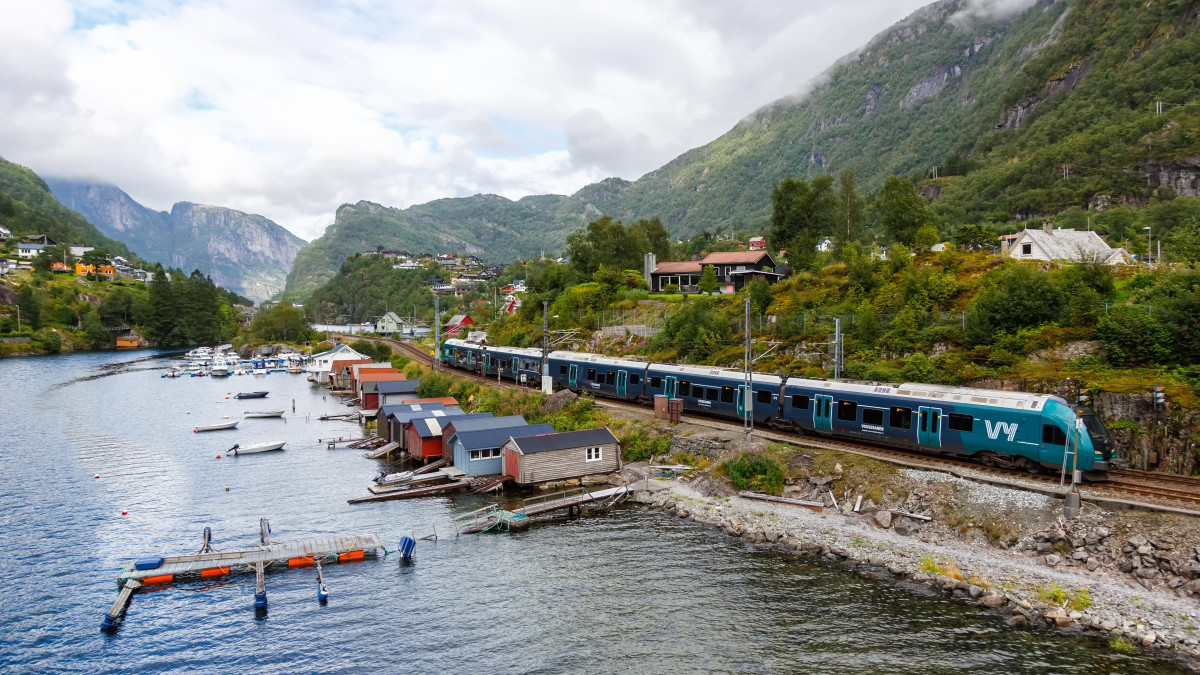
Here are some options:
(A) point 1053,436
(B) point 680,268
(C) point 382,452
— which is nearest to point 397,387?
(C) point 382,452

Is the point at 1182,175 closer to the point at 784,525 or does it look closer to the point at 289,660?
the point at 784,525

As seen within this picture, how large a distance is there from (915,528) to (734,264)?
5183 centimetres

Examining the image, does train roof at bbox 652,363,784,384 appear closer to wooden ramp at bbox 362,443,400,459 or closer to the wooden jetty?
wooden ramp at bbox 362,443,400,459

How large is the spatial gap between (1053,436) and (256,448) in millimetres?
51755

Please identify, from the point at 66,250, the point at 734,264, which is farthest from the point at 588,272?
the point at 66,250

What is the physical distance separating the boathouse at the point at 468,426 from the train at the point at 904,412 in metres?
9.48

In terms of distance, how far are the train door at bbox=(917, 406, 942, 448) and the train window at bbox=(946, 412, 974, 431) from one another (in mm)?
453

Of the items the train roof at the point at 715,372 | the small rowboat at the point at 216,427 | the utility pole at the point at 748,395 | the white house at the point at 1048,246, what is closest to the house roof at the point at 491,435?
the train roof at the point at 715,372

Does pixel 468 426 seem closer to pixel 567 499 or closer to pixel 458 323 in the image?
pixel 567 499

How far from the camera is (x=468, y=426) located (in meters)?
42.4

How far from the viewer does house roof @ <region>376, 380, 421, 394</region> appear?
63906mm

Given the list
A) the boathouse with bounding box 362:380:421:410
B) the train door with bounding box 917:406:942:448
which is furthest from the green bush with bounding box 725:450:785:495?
the boathouse with bounding box 362:380:421:410

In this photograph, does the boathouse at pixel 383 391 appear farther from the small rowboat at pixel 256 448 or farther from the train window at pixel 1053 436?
the train window at pixel 1053 436

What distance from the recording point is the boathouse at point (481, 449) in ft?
127
